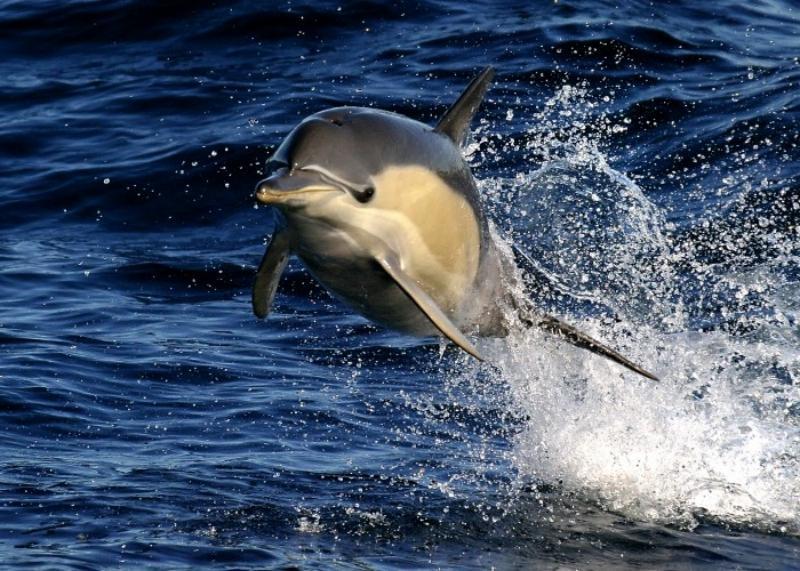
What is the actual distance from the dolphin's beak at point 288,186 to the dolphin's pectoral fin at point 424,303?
39cm

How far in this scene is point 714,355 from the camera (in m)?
9.30

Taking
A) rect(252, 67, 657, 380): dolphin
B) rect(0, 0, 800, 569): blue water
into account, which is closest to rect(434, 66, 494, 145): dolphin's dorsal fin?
rect(252, 67, 657, 380): dolphin

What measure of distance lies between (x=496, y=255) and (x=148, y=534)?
1.97m

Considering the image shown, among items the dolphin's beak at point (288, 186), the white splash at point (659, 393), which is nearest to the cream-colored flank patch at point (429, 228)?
the dolphin's beak at point (288, 186)

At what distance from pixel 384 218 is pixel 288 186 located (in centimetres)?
56

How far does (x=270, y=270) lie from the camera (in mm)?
5668

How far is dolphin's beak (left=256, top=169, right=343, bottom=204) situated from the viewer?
15.8 feet

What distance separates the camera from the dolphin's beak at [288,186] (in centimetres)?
481

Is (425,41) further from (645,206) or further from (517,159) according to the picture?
(645,206)

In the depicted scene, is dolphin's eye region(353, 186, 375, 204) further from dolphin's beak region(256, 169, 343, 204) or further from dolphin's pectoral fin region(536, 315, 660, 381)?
dolphin's pectoral fin region(536, 315, 660, 381)

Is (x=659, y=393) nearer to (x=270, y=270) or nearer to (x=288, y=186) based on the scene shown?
(x=270, y=270)

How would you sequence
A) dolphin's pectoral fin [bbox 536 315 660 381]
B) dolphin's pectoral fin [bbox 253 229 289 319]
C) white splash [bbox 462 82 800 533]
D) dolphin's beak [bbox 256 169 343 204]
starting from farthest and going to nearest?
white splash [bbox 462 82 800 533]
dolphin's pectoral fin [bbox 536 315 660 381]
dolphin's pectoral fin [bbox 253 229 289 319]
dolphin's beak [bbox 256 169 343 204]

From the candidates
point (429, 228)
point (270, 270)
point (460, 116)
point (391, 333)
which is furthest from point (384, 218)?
point (391, 333)

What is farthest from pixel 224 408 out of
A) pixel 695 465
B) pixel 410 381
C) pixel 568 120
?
pixel 568 120
